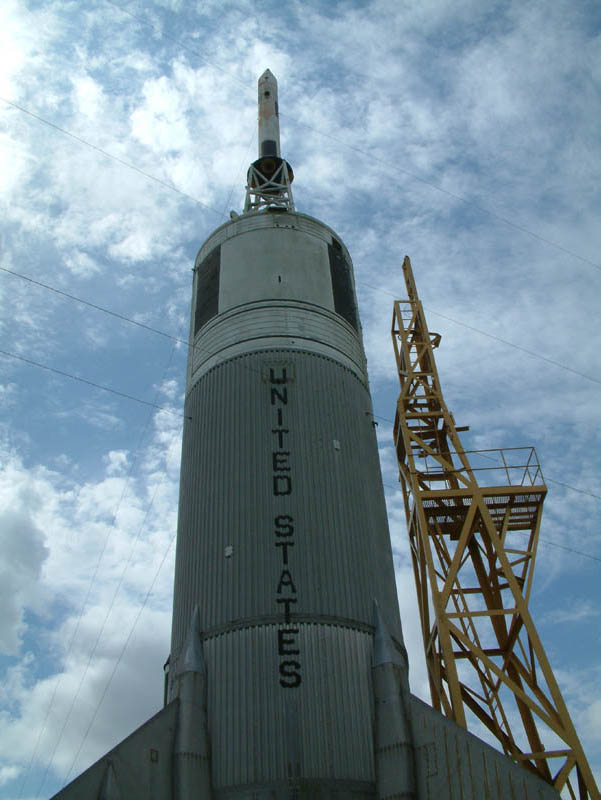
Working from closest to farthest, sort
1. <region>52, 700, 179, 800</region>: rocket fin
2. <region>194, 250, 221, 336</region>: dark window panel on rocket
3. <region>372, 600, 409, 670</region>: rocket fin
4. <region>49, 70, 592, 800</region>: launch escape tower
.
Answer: <region>52, 700, 179, 800</region>: rocket fin, <region>49, 70, 592, 800</region>: launch escape tower, <region>372, 600, 409, 670</region>: rocket fin, <region>194, 250, 221, 336</region>: dark window panel on rocket

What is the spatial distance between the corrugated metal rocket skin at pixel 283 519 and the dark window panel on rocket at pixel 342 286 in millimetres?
74

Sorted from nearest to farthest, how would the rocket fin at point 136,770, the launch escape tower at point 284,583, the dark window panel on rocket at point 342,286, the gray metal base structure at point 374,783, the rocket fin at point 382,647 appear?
1. the rocket fin at point 136,770
2. the gray metal base structure at point 374,783
3. the launch escape tower at point 284,583
4. the rocket fin at point 382,647
5. the dark window panel on rocket at point 342,286

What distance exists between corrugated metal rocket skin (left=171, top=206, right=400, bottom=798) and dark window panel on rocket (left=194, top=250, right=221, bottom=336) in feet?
0.51

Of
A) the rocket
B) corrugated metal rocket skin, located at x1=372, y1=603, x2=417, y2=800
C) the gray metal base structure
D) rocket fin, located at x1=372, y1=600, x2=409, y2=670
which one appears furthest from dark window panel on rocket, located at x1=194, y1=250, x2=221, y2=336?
the gray metal base structure

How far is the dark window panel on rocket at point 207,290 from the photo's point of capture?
24.3m

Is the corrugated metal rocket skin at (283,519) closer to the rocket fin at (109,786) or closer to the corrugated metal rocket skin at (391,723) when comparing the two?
the corrugated metal rocket skin at (391,723)

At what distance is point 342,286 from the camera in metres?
25.3

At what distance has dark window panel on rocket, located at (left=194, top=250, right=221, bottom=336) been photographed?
956 inches

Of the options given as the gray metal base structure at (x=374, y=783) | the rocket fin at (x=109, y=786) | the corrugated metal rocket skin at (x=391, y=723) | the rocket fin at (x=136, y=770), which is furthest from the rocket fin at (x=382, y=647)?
the rocket fin at (x=109, y=786)

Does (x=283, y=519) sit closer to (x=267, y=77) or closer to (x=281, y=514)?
(x=281, y=514)

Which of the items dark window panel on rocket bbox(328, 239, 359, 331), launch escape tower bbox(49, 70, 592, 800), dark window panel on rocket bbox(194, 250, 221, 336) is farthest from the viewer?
dark window panel on rocket bbox(328, 239, 359, 331)

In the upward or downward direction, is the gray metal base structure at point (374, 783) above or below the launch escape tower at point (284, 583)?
below

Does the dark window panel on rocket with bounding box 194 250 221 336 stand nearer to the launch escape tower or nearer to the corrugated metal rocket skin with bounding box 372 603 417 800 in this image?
the launch escape tower

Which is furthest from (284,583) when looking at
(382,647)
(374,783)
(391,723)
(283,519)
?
(374,783)
